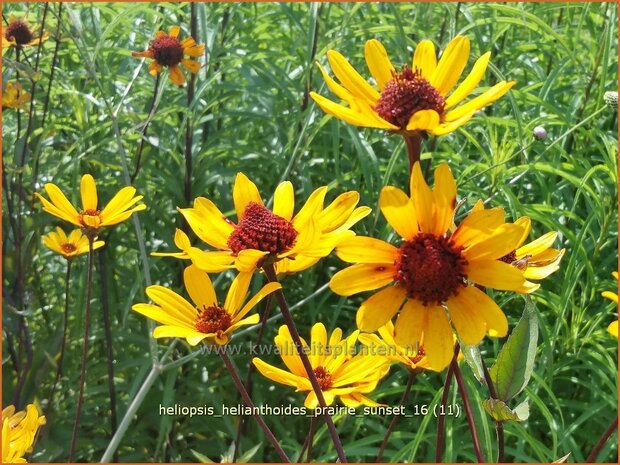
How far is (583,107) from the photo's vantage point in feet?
4.35

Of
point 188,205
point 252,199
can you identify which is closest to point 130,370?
point 188,205

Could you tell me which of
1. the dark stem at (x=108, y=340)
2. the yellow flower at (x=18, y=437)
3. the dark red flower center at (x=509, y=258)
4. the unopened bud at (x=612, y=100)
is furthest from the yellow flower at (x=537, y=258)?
the dark stem at (x=108, y=340)

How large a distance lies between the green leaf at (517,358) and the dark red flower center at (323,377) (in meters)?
0.21

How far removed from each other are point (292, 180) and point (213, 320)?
0.90 metres

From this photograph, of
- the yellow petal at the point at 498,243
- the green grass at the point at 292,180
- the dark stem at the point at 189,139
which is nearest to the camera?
the yellow petal at the point at 498,243

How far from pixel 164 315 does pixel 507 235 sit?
264mm

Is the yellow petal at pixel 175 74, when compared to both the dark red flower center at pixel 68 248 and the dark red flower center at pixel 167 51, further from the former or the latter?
the dark red flower center at pixel 68 248

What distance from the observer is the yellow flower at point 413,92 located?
451mm

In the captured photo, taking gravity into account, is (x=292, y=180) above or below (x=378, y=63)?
below

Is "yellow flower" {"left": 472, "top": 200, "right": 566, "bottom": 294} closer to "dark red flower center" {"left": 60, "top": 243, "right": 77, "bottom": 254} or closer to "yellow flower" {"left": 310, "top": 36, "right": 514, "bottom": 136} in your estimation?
"yellow flower" {"left": 310, "top": 36, "right": 514, "bottom": 136}

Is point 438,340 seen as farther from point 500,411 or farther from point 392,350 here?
point 392,350

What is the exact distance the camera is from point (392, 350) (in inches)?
25.5

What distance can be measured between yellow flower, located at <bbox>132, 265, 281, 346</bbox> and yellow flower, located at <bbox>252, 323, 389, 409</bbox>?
5cm

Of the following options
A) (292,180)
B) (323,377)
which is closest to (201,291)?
(323,377)
